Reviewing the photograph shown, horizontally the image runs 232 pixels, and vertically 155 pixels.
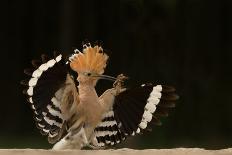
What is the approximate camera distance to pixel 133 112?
11.6 ft

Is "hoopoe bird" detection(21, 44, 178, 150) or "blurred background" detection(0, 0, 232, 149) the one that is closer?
"hoopoe bird" detection(21, 44, 178, 150)

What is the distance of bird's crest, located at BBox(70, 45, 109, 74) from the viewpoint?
11.0 ft

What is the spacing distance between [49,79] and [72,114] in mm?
163

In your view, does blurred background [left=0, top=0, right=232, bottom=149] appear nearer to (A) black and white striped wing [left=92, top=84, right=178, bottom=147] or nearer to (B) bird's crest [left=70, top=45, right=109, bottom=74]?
(A) black and white striped wing [left=92, top=84, right=178, bottom=147]

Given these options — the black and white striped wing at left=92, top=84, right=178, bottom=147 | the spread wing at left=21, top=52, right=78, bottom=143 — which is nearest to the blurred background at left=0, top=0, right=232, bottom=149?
the black and white striped wing at left=92, top=84, right=178, bottom=147

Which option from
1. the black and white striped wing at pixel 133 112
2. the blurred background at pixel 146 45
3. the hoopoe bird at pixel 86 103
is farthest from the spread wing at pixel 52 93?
the blurred background at pixel 146 45

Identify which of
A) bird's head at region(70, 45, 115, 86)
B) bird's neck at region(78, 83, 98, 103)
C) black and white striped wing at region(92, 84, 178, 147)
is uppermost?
bird's head at region(70, 45, 115, 86)

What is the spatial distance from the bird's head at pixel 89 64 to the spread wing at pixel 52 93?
0.04 metres

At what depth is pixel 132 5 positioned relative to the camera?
7.51 metres

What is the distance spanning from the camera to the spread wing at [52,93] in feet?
10.9

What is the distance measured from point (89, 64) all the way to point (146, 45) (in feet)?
15.0

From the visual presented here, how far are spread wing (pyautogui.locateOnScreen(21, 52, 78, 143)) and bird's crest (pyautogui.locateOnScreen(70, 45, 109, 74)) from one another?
0.13ft

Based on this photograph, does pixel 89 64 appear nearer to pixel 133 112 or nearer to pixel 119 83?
pixel 119 83

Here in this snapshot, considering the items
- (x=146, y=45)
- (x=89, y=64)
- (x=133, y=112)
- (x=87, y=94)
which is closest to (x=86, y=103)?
(x=87, y=94)
